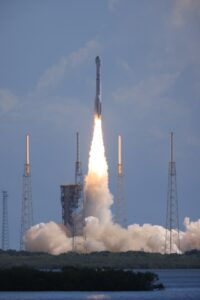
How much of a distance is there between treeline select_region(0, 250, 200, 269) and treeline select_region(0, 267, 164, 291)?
1290 inches

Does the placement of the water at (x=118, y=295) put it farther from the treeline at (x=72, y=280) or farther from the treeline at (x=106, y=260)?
the treeline at (x=106, y=260)

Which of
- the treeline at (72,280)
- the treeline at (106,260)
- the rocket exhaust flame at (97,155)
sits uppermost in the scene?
the rocket exhaust flame at (97,155)

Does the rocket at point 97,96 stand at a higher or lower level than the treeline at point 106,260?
higher

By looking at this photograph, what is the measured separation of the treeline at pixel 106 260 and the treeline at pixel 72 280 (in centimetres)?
3277

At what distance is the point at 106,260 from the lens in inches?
7333

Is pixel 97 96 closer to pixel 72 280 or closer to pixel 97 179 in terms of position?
pixel 97 179

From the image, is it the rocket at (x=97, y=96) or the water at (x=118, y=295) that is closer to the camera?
the water at (x=118, y=295)

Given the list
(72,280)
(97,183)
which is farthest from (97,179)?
(72,280)

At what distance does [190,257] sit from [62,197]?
14223 millimetres

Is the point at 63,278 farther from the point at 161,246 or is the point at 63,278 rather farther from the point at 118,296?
the point at 161,246

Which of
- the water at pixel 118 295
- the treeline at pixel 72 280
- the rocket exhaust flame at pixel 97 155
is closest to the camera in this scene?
the water at pixel 118 295

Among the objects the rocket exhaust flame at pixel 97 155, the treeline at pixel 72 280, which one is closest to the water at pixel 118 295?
the treeline at pixel 72 280

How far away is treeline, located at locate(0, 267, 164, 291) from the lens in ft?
485

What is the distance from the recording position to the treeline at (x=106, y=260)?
607ft
